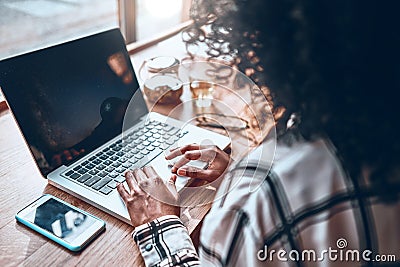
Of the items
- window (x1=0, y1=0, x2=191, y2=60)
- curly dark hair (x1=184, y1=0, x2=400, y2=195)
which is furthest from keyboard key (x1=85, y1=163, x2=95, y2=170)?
curly dark hair (x1=184, y1=0, x2=400, y2=195)

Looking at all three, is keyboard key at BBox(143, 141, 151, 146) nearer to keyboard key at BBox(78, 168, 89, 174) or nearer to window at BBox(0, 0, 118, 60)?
keyboard key at BBox(78, 168, 89, 174)

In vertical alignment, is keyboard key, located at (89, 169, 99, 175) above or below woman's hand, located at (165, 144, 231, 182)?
above

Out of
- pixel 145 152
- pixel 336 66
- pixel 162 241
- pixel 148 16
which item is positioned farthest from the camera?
pixel 148 16

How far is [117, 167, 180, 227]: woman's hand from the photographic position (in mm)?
724

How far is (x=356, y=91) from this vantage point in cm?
44

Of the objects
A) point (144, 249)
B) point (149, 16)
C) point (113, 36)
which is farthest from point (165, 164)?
point (149, 16)

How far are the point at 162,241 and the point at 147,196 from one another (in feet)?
0.36

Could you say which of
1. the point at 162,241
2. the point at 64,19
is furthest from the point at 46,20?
the point at 162,241

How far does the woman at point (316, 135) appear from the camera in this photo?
421mm

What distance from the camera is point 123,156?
2.82 ft

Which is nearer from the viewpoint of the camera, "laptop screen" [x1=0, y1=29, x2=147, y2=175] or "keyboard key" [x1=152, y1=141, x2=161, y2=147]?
"laptop screen" [x1=0, y1=29, x2=147, y2=175]

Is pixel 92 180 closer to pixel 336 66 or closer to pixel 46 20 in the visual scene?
pixel 336 66

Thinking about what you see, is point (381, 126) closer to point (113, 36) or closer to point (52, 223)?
point (52, 223)

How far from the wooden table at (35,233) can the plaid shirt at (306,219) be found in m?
0.20
